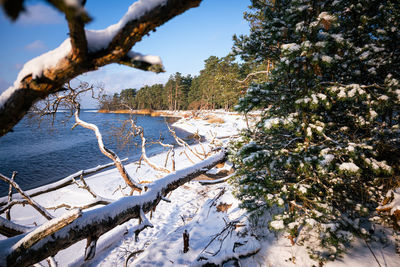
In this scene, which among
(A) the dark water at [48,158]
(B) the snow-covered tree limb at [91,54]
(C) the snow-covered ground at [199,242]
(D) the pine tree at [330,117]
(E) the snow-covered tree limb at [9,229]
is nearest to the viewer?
(B) the snow-covered tree limb at [91,54]

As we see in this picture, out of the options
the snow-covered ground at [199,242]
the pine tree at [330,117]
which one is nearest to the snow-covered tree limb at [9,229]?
the snow-covered ground at [199,242]

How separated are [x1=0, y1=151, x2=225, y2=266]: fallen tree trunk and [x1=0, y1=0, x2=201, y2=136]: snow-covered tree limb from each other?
132 centimetres

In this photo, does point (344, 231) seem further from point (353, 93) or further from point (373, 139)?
point (353, 93)

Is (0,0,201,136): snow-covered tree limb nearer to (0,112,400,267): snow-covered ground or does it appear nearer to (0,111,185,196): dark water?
(0,112,400,267): snow-covered ground

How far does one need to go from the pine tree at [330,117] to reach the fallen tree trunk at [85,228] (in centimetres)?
194

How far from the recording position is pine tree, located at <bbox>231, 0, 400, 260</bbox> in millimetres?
2414

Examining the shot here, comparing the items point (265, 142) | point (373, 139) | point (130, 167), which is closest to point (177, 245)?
point (265, 142)

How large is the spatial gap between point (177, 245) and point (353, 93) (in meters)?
5.21

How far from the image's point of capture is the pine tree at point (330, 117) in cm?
241

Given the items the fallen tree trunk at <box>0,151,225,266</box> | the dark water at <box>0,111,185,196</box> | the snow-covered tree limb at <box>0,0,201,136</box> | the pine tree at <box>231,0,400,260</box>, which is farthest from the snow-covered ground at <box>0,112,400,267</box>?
the dark water at <box>0,111,185,196</box>

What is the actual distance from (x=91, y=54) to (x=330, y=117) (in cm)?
412

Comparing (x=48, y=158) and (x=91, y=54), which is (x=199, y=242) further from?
(x=48, y=158)

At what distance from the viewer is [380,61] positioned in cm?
278

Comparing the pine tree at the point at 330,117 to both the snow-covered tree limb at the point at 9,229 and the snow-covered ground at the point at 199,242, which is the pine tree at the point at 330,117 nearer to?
the snow-covered ground at the point at 199,242
